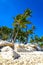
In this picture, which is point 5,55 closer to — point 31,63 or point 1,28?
point 31,63

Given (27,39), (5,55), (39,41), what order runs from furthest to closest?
(39,41) → (27,39) → (5,55)

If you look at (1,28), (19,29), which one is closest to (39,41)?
(19,29)

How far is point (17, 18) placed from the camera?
43.0 meters

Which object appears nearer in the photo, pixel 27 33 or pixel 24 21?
pixel 24 21

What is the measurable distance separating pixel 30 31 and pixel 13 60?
4198 cm

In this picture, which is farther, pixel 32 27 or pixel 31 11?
pixel 32 27

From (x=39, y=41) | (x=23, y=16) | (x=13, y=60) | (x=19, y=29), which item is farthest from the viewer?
(x=39, y=41)

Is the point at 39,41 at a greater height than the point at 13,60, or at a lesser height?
greater

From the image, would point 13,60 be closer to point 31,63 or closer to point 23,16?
point 31,63

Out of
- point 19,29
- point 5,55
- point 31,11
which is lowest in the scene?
point 5,55

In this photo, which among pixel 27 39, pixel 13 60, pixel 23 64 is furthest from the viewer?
pixel 27 39

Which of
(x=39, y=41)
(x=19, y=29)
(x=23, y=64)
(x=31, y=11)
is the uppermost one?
(x=31, y=11)

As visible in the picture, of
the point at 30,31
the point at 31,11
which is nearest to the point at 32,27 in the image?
the point at 30,31

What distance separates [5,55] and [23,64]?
216cm
